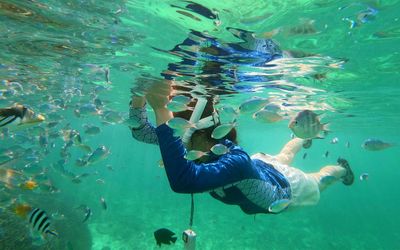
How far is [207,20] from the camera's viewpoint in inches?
338

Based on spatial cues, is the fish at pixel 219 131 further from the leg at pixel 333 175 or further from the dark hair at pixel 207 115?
the leg at pixel 333 175

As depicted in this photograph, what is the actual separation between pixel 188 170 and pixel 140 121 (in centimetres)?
279

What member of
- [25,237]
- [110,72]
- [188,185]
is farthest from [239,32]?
[25,237]

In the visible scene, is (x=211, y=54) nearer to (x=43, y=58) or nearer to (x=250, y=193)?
(x=250, y=193)

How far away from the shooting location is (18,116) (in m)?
4.33

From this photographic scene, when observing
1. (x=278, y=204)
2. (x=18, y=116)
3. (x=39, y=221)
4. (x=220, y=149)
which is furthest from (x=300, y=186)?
(x=18, y=116)

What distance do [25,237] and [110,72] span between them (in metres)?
9.44

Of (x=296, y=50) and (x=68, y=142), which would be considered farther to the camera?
(x=68, y=142)

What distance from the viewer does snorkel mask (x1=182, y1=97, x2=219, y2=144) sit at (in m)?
4.51

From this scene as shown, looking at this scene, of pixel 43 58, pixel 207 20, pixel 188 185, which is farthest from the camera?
pixel 43 58

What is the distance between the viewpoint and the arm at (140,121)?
21.4ft

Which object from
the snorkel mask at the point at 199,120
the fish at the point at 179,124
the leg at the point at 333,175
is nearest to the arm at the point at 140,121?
the snorkel mask at the point at 199,120

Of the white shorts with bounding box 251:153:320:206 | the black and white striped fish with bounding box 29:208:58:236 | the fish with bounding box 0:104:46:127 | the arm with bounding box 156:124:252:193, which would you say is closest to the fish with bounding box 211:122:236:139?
the arm with bounding box 156:124:252:193

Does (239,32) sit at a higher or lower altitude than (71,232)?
higher
